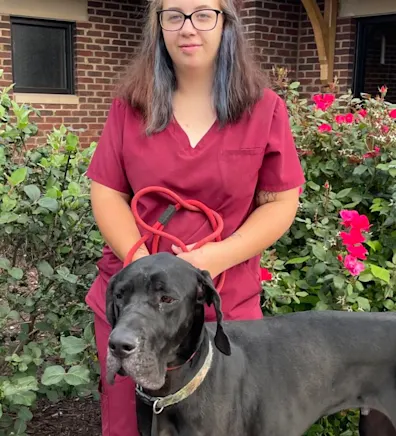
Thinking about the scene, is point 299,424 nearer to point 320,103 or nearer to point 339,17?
point 320,103

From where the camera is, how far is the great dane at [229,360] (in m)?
1.83

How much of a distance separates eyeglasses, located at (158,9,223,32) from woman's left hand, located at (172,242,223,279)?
74 centimetres

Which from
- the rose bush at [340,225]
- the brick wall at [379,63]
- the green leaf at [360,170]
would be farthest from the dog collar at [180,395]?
the brick wall at [379,63]

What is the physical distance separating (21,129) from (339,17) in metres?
5.40

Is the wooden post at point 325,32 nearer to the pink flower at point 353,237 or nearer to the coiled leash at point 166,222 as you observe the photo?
the pink flower at point 353,237

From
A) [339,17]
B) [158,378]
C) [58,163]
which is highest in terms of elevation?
[339,17]

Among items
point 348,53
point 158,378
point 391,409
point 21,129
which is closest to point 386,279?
point 391,409

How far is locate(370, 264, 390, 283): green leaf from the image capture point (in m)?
→ 2.95

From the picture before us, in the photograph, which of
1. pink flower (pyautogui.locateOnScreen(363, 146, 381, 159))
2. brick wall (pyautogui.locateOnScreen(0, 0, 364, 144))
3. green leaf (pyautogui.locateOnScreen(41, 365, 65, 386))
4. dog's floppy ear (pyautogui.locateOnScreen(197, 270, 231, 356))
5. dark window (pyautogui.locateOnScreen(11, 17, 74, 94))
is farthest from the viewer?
dark window (pyautogui.locateOnScreen(11, 17, 74, 94))

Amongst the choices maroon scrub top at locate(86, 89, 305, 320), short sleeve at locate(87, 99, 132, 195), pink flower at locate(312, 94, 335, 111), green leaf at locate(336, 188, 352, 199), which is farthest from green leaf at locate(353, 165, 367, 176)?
short sleeve at locate(87, 99, 132, 195)

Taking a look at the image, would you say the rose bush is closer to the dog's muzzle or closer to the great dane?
the great dane

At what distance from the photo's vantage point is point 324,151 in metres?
3.66

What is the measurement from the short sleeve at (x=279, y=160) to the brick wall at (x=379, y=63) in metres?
5.81

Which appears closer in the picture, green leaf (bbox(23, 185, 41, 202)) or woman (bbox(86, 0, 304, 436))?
woman (bbox(86, 0, 304, 436))
